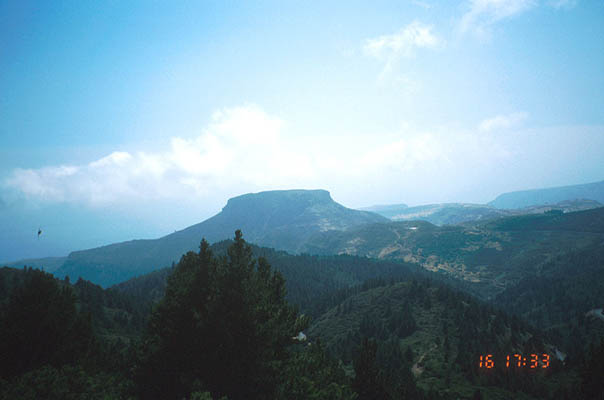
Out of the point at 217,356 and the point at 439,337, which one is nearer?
the point at 217,356

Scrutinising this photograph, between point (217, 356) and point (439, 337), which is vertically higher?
point (217, 356)

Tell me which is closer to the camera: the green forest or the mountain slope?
the green forest

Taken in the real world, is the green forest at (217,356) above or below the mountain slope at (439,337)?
above

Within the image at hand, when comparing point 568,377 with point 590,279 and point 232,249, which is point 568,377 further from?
point 590,279

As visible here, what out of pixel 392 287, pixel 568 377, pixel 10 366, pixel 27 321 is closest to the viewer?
pixel 10 366

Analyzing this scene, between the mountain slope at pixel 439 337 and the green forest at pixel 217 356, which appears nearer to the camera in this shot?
the green forest at pixel 217 356

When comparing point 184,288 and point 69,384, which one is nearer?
point 69,384

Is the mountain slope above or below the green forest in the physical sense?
below

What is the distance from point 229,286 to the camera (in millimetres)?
19078

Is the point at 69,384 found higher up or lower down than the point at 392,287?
higher up

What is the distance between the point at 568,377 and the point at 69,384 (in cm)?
8096

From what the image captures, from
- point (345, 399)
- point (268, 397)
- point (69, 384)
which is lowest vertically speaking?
point (345, 399)

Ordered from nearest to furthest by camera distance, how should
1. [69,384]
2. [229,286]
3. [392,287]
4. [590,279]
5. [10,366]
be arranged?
[69,384]
[229,286]
[10,366]
[392,287]
[590,279]

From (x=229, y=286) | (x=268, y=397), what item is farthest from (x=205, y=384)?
(x=229, y=286)
